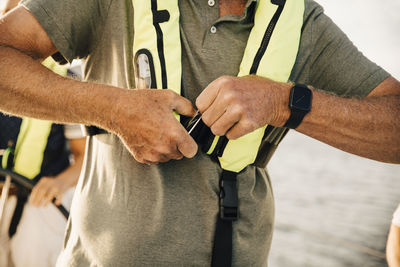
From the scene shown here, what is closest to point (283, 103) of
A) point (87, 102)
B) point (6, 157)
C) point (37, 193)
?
point (87, 102)

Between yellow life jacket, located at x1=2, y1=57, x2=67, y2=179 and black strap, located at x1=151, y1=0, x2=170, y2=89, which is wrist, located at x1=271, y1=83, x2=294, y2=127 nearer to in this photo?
black strap, located at x1=151, y1=0, x2=170, y2=89

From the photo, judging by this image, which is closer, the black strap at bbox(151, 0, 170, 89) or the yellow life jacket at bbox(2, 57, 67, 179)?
the black strap at bbox(151, 0, 170, 89)

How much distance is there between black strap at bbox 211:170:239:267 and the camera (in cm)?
118

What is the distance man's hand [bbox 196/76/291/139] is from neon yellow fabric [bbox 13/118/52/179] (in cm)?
171

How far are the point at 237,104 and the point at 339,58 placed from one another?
1.83 feet

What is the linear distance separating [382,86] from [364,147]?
0.84 feet

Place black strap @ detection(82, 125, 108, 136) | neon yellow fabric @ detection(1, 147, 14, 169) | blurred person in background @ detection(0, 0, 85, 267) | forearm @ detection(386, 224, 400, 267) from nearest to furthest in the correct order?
black strap @ detection(82, 125, 108, 136) < forearm @ detection(386, 224, 400, 267) < blurred person in background @ detection(0, 0, 85, 267) < neon yellow fabric @ detection(1, 147, 14, 169)

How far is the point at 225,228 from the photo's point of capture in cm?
119

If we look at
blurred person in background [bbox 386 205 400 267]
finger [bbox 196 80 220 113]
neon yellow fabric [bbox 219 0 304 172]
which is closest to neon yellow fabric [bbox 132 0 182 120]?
finger [bbox 196 80 220 113]

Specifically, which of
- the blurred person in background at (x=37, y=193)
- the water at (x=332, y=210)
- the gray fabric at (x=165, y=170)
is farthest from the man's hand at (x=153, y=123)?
the water at (x=332, y=210)

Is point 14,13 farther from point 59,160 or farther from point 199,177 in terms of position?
point 59,160

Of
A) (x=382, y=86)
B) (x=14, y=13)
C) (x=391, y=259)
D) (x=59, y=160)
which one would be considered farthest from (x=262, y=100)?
(x=59, y=160)

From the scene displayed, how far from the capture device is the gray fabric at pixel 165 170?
3.79ft

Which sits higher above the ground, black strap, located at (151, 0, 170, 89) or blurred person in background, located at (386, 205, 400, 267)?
black strap, located at (151, 0, 170, 89)
